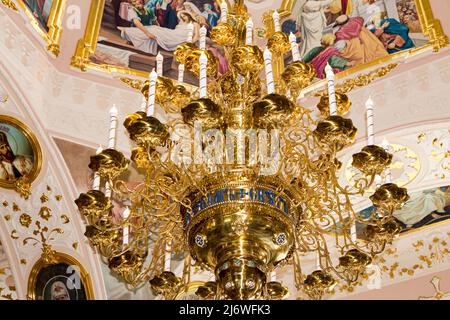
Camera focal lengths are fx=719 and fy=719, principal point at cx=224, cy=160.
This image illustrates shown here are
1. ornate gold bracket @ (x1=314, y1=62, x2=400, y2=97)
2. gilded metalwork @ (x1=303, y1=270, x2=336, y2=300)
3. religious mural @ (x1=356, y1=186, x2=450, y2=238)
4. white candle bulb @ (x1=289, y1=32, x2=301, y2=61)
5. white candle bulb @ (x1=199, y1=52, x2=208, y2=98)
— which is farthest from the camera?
religious mural @ (x1=356, y1=186, x2=450, y2=238)

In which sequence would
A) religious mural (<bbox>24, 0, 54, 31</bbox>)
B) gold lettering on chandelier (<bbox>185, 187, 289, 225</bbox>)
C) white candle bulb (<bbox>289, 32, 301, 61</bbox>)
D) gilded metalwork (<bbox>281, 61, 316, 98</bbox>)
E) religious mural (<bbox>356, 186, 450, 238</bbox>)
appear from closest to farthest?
1. gold lettering on chandelier (<bbox>185, 187, 289, 225</bbox>)
2. gilded metalwork (<bbox>281, 61, 316, 98</bbox>)
3. white candle bulb (<bbox>289, 32, 301, 61</bbox>)
4. religious mural (<bbox>24, 0, 54, 31</bbox>)
5. religious mural (<bbox>356, 186, 450, 238</bbox>)

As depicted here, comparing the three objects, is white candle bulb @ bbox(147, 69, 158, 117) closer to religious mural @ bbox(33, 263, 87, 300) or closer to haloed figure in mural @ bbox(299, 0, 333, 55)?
haloed figure in mural @ bbox(299, 0, 333, 55)

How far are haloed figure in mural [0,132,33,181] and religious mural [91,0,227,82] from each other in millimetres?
1419

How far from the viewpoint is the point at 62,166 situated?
8.45m

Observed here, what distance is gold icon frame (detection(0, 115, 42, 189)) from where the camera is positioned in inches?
321

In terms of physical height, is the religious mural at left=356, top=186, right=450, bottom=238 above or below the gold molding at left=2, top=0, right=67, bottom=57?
below

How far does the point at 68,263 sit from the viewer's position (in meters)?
8.71

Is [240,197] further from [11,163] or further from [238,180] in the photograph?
[11,163]

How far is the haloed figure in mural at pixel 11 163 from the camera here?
8258 millimetres

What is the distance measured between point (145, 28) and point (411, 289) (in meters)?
4.90

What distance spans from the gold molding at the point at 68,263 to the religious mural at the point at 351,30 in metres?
3.68

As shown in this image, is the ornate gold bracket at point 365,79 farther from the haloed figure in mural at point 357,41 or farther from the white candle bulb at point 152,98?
the white candle bulb at point 152,98

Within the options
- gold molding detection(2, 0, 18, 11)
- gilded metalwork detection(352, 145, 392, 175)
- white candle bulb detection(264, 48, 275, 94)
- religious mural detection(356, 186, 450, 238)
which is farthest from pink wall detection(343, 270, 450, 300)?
white candle bulb detection(264, 48, 275, 94)

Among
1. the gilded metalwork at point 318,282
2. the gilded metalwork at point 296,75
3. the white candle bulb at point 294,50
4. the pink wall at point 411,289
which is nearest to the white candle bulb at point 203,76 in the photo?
the gilded metalwork at point 296,75
